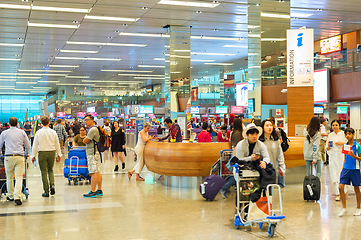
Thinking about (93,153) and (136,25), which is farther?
(136,25)

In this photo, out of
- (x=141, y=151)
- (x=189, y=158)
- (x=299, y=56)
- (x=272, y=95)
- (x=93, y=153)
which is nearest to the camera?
(x=93, y=153)

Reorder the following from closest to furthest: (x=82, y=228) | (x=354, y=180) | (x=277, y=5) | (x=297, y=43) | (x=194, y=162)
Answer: (x=82, y=228) < (x=354, y=180) < (x=194, y=162) < (x=297, y=43) < (x=277, y=5)

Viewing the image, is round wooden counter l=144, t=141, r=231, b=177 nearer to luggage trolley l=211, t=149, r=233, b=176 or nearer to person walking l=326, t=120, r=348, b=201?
luggage trolley l=211, t=149, r=233, b=176

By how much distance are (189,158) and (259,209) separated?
3.88 meters

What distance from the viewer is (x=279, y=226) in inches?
220

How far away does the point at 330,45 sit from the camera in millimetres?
19750

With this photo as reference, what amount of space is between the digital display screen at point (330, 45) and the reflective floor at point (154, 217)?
41.0 ft

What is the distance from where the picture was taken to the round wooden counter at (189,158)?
29.3 feet

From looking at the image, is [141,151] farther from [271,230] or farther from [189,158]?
[271,230]

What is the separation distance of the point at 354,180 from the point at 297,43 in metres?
5.08

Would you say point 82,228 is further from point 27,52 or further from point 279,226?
point 27,52

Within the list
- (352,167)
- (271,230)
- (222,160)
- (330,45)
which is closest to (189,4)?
(222,160)

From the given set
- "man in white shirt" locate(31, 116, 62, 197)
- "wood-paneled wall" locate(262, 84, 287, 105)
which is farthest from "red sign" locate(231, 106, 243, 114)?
"man in white shirt" locate(31, 116, 62, 197)

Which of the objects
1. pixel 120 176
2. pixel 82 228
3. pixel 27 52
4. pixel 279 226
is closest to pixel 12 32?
pixel 27 52
